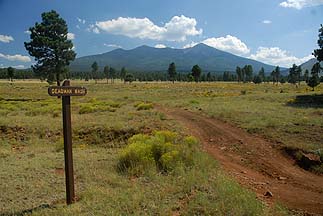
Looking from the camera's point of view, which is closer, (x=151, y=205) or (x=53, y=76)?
(x=151, y=205)

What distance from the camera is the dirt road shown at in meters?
7.13

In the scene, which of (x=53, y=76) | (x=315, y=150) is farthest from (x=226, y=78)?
(x=315, y=150)

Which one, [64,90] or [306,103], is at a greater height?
[64,90]

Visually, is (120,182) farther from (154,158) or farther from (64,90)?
(64,90)

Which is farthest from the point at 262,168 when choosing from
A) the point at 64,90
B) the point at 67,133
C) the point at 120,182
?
the point at 64,90

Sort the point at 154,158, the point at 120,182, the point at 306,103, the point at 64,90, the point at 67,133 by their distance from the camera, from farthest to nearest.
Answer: the point at 306,103 → the point at 154,158 → the point at 120,182 → the point at 67,133 → the point at 64,90

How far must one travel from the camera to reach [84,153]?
1143 cm

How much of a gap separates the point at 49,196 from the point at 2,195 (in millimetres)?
1116

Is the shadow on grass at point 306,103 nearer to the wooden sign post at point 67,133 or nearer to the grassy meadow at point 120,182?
the grassy meadow at point 120,182

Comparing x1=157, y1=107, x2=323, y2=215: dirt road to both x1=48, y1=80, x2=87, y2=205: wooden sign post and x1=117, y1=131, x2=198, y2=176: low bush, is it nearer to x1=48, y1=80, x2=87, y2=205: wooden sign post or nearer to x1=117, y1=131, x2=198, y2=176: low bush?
x1=117, y1=131, x2=198, y2=176: low bush

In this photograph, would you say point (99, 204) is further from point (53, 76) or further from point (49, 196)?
point (53, 76)

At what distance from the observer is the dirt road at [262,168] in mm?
7132

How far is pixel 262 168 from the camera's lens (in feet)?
32.1

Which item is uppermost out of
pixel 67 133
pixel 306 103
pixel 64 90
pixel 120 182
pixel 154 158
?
pixel 64 90
